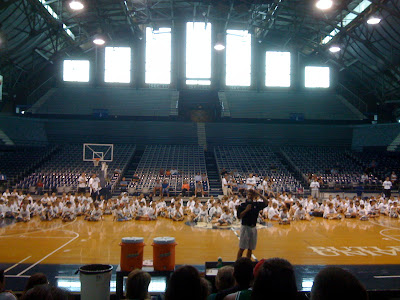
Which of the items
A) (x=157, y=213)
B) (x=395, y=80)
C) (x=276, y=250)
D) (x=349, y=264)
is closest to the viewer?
(x=349, y=264)

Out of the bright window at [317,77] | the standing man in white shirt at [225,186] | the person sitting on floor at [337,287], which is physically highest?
the bright window at [317,77]

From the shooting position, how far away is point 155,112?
3105 cm

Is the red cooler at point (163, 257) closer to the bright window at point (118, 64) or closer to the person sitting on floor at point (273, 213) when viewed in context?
the person sitting on floor at point (273, 213)

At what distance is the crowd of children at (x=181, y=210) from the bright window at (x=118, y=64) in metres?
17.4

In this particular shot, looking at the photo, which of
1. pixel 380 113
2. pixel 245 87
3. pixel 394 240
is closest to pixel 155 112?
pixel 245 87

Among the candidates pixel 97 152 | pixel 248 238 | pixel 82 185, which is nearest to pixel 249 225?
pixel 248 238

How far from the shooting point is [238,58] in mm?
32750

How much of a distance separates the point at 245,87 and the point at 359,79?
1033 centimetres

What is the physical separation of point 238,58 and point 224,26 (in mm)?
3222

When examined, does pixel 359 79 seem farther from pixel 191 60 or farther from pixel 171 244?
pixel 171 244

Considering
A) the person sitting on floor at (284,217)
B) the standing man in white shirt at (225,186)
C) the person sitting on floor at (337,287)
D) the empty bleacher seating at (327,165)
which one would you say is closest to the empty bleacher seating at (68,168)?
the standing man in white shirt at (225,186)

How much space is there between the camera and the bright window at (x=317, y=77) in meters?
33.7

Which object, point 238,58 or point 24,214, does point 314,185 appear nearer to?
point 24,214

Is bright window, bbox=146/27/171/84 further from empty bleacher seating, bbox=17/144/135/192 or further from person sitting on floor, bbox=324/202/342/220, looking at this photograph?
person sitting on floor, bbox=324/202/342/220
